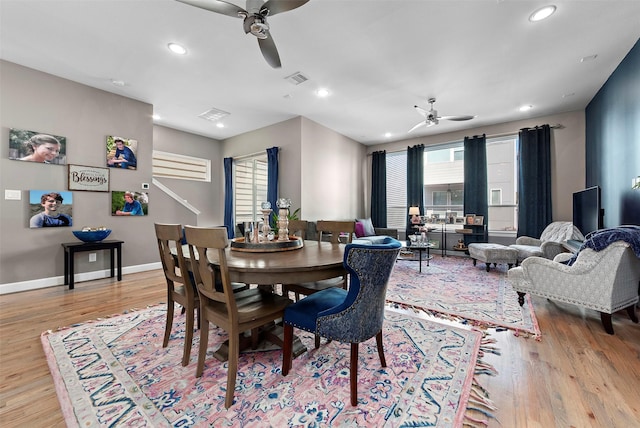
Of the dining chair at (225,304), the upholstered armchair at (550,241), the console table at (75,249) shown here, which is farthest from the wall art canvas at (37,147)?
the upholstered armchair at (550,241)

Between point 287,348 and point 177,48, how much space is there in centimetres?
339

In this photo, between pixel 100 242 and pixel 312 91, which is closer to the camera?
pixel 100 242

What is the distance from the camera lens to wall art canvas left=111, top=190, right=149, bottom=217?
4242 millimetres

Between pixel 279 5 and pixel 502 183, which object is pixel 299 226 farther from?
pixel 502 183

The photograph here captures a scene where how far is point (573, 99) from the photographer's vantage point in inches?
172

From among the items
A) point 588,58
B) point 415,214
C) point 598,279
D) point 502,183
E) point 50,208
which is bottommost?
point 598,279

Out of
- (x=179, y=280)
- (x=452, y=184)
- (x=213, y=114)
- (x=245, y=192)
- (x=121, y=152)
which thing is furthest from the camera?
(x=245, y=192)

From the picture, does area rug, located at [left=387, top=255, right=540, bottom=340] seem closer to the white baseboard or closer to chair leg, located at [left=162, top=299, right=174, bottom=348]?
chair leg, located at [left=162, top=299, right=174, bottom=348]

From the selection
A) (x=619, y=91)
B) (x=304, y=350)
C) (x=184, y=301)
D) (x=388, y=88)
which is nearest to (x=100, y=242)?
(x=184, y=301)

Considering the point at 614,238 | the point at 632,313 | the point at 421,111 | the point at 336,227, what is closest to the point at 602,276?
the point at 614,238

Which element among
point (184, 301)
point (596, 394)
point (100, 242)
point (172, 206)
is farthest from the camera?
point (172, 206)

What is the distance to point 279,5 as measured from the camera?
194 centimetres

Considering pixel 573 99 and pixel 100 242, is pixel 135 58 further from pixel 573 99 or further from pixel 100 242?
pixel 573 99

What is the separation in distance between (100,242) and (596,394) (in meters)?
5.40
